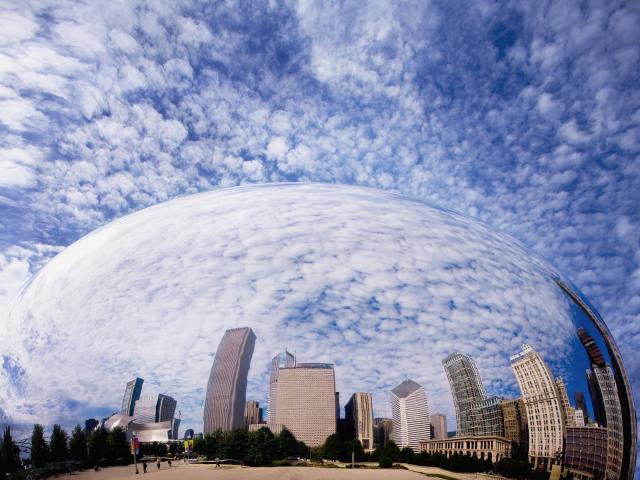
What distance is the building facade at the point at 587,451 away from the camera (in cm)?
445

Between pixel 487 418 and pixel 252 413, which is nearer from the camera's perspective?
pixel 252 413

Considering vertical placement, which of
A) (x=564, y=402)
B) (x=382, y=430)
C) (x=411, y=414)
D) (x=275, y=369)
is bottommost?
(x=382, y=430)

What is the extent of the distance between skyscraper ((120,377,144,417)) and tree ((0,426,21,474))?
3.90 ft

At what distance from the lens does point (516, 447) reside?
14.0 ft

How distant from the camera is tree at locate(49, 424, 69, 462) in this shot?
410 cm

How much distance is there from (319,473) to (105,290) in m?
2.69

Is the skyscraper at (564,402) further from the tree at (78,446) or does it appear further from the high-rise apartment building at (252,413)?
the tree at (78,446)

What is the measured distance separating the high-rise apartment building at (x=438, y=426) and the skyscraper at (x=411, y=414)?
0.03 meters

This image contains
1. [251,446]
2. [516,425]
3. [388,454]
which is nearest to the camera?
[251,446]

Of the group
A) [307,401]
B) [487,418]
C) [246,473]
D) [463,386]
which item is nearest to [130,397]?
[246,473]

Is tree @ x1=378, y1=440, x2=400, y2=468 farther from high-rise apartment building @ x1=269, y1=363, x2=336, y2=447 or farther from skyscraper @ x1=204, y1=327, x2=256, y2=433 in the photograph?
skyscraper @ x1=204, y1=327, x2=256, y2=433

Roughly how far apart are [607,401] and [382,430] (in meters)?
2.64

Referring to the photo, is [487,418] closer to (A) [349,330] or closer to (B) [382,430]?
(B) [382,430]

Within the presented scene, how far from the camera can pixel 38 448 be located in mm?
4199
